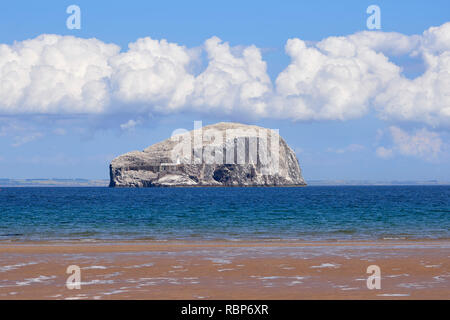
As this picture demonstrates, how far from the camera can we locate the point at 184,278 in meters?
19.3

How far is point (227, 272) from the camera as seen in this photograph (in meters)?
20.8

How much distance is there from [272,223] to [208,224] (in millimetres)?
6089

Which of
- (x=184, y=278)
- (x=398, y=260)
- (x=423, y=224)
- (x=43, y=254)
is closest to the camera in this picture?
(x=184, y=278)

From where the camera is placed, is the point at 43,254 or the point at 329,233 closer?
the point at 43,254

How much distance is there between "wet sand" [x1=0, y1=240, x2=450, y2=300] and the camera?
640 inches

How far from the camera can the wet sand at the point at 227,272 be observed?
16.2 meters
